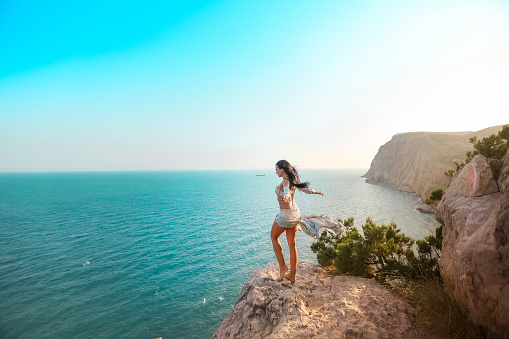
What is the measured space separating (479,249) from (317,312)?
3872mm

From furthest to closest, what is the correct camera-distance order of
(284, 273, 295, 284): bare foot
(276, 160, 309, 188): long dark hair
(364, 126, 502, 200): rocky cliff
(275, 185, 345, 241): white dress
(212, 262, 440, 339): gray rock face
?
1. (364, 126, 502, 200): rocky cliff
2. (284, 273, 295, 284): bare foot
3. (275, 185, 345, 241): white dress
4. (276, 160, 309, 188): long dark hair
5. (212, 262, 440, 339): gray rock face

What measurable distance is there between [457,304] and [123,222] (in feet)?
189

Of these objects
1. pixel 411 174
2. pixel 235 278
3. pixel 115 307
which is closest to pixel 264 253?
pixel 235 278

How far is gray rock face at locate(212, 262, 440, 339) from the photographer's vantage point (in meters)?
5.27

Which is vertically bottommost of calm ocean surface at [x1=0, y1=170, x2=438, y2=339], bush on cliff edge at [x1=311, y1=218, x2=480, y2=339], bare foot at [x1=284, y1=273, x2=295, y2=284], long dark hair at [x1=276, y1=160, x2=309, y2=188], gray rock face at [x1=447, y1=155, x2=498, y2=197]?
calm ocean surface at [x1=0, y1=170, x2=438, y2=339]

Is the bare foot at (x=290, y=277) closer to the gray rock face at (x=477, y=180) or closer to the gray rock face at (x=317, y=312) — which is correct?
the gray rock face at (x=317, y=312)

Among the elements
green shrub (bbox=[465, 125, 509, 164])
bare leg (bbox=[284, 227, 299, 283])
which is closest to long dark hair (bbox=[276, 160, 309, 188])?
bare leg (bbox=[284, 227, 299, 283])

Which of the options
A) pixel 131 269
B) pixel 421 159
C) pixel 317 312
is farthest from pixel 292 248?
pixel 421 159

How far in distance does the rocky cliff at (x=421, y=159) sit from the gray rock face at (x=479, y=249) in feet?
183

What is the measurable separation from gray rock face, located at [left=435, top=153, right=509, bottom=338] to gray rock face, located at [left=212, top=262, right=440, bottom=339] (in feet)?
4.48

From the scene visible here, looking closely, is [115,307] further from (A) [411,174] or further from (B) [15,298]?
(A) [411,174]

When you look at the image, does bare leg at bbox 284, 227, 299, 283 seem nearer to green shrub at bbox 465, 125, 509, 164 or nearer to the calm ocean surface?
green shrub at bbox 465, 125, 509, 164

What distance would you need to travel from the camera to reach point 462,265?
4980mm

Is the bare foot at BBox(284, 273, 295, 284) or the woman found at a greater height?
the woman
